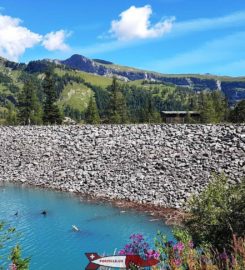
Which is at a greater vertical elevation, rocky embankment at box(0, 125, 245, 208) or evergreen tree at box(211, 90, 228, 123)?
evergreen tree at box(211, 90, 228, 123)

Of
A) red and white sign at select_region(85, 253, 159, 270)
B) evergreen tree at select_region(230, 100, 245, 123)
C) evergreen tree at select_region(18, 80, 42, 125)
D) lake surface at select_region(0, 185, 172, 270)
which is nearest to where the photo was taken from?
red and white sign at select_region(85, 253, 159, 270)

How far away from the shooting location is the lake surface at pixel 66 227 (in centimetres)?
2667

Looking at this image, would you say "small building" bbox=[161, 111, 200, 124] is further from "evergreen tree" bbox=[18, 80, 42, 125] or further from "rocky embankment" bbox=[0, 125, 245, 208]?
"rocky embankment" bbox=[0, 125, 245, 208]

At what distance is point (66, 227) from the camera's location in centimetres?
3275

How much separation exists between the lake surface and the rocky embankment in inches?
177

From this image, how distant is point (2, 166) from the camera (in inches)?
2261

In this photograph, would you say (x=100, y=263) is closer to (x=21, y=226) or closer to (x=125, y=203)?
(x=21, y=226)

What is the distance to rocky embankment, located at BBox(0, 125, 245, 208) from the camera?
41.8 m

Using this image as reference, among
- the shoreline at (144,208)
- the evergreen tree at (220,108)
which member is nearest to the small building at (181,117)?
the evergreen tree at (220,108)

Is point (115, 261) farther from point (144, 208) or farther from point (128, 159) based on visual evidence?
point (128, 159)

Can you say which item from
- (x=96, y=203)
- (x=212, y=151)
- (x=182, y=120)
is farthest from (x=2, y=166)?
(x=182, y=120)

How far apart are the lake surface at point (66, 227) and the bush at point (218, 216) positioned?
30.9ft

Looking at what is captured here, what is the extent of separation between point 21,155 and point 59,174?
971cm

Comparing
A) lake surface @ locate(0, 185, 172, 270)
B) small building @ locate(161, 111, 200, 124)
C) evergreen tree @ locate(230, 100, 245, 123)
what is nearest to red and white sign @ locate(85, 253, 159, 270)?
lake surface @ locate(0, 185, 172, 270)
